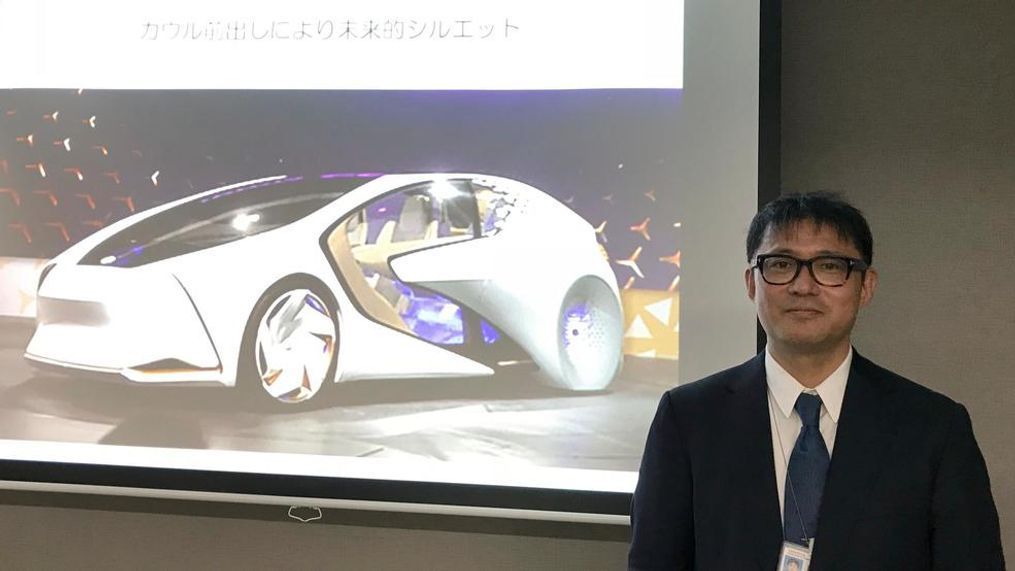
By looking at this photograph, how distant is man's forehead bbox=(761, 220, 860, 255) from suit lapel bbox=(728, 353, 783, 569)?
214mm

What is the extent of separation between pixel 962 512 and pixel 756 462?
298mm

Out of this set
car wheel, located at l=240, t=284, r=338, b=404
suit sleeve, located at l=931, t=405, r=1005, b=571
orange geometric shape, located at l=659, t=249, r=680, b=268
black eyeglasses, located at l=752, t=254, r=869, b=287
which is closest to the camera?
suit sleeve, located at l=931, t=405, r=1005, b=571

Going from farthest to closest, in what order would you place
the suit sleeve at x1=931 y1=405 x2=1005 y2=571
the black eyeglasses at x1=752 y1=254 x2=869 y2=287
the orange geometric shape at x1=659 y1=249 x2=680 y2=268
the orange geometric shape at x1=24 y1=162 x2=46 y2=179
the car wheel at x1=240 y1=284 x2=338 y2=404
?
1. the orange geometric shape at x1=24 y1=162 x2=46 y2=179
2. the car wheel at x1=240 y1=284 x2=338 y2=404
3. the orange geometric shape at x1=659 y1=249 x2=680 y2=268
4. the black eyeglasses at x1=752 y1=254 x2=869 y2=287
5. the suit sleeve at x1=931 y1=405 x2=1005 y2=571

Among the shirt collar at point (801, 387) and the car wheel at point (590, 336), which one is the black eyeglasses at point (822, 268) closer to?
the shirt collar at point (801, 387)

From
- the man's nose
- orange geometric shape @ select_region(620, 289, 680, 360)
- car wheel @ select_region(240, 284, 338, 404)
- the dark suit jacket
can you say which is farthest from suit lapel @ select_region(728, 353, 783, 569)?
car wheel @ select_region(240, 284, 338, 404)

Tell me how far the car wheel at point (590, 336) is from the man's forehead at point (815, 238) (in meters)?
0.65

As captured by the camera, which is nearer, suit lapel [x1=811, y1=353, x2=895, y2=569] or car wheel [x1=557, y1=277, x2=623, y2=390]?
suit lapel [x1=811, y1=353, x2=895, y2=569]

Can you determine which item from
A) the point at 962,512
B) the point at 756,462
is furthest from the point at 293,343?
the point at 962,512

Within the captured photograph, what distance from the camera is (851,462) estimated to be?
130cm

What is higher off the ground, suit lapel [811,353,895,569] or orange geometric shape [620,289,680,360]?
orange geometric shape [620,289,680,360]

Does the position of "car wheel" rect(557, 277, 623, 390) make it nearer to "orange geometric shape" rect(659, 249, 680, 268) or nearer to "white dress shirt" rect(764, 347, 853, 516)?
"orange geometric shape" rect(659, 249, 680, 268)

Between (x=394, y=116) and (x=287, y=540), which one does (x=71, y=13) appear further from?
(x=287, y=540)

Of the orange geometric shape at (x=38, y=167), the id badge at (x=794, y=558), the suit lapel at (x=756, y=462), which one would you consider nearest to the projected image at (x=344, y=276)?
the orange geometric shape at (x=38, y=167)

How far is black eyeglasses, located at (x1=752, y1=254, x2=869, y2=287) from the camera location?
1341mm
